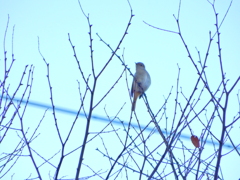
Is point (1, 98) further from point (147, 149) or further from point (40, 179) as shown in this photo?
point (147, 149)

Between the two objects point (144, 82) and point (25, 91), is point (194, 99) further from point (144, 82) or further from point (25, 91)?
point (144, 82)

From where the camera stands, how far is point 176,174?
3.35m

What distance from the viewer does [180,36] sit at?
361 cm

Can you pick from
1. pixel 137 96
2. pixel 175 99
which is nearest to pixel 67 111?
pixel 175 99

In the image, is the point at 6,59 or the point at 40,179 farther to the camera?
the point at 6,59

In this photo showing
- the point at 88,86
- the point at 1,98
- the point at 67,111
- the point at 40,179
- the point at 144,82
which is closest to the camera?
the point at 40,179

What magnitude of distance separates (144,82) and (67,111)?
327cm

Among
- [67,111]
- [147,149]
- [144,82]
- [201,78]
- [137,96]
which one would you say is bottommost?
[147,149]

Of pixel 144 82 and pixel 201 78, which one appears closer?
pixel 201 78

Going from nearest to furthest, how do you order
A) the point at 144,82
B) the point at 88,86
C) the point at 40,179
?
the point at 40,179
the point at 88,86
the point at 144,82

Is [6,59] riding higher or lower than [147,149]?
higher

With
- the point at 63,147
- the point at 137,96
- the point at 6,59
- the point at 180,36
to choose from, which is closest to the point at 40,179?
the point at 63,147

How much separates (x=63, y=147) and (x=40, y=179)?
0.95 ft

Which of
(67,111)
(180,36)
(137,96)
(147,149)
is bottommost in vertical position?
(147,149)
